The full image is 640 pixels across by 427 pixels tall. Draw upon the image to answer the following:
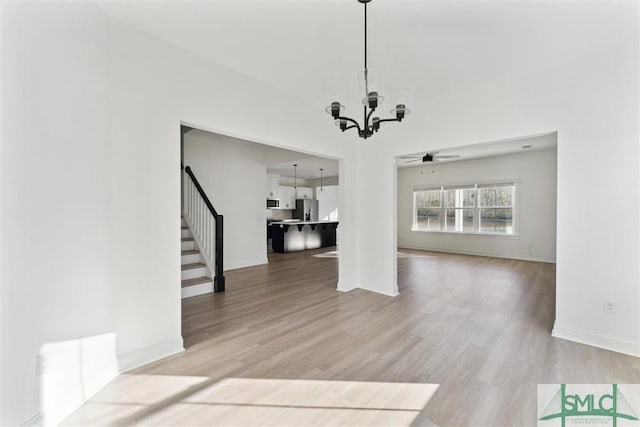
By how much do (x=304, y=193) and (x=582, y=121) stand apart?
9259 mm

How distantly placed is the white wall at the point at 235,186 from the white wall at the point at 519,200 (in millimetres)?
5267

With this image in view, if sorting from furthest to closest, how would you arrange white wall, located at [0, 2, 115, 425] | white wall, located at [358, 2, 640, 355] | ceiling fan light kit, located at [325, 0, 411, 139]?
white wall, located at [358, 2, 640, 355] → ceiling fan light kit, located at [325, 0, 411, 139] → white wall, located at [0, 2, 115, 425]

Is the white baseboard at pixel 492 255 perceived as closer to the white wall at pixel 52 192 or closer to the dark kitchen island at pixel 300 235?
the dark kitchen island at pixel 300 235

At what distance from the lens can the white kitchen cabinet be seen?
1037 centimetres

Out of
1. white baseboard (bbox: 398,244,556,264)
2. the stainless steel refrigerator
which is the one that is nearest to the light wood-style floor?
white baseboard (bbox: 398,244,556,264)

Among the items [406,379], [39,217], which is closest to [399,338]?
[406,379]

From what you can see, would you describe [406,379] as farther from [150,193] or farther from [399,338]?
[150,193]

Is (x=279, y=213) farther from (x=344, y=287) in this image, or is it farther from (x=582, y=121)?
(x=582, y=121)

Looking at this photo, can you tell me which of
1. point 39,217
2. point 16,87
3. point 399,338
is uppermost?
point 16,87

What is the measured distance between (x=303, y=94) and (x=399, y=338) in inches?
125

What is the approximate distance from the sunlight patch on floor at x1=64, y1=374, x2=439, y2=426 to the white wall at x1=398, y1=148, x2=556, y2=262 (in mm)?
6611

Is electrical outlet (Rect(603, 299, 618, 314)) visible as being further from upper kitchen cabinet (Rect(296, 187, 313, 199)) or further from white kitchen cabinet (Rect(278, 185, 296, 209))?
upper kitchen cabinet (Rect(296, 187, 313, 199))

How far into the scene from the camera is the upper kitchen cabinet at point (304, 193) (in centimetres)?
1114

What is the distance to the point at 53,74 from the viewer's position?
175 cm
